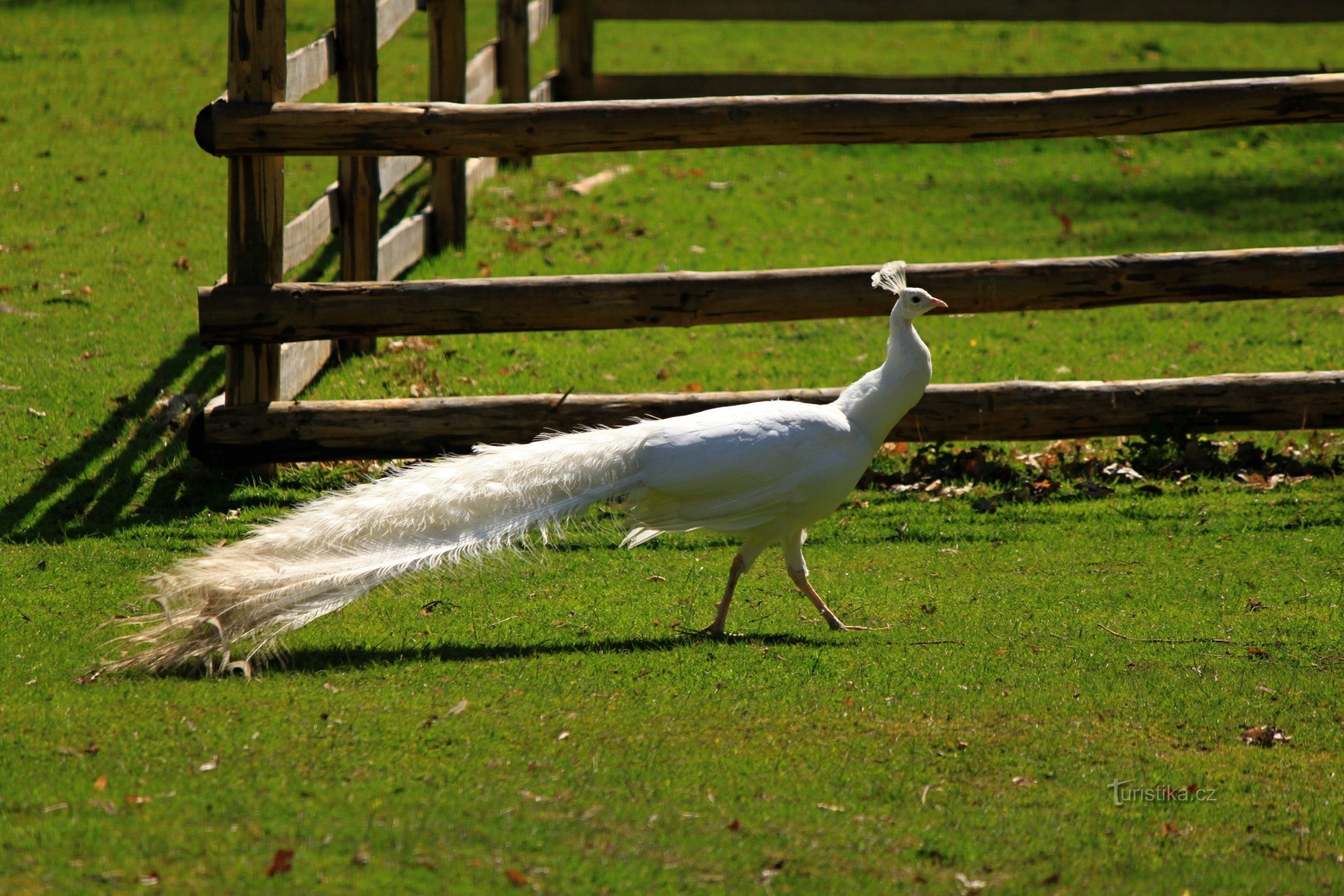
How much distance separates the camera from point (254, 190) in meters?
→ 7.28

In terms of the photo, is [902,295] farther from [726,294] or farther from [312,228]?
[312,228]

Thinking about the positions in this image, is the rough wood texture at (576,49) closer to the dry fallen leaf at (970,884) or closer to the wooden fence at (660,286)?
the wooden fence at (660,286)

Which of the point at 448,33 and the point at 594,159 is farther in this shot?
the point at 594,159

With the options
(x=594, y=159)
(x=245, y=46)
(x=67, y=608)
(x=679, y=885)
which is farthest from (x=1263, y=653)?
(x=594, y=159)

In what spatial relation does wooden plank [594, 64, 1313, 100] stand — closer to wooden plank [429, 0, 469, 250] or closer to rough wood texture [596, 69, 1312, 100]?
rough wood texture [596, 69, 1312, 100]

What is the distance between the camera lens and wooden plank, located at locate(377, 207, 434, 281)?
9.98 metres

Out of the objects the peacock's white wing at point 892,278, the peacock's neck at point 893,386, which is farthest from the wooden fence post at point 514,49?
the peacock's neck at point 893,386

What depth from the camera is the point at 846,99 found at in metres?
7.42

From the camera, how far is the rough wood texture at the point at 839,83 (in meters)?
15.2

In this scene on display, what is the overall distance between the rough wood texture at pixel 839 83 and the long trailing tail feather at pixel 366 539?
33.9 ft

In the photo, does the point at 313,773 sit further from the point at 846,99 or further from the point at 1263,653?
the point at 846,99

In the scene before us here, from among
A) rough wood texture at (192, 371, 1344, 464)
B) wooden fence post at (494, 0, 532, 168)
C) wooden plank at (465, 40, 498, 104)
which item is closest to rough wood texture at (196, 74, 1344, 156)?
rough wood texture at (192, 371, 1344, 464)

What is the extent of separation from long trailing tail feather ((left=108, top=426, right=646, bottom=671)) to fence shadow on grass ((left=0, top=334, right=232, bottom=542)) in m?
1.89

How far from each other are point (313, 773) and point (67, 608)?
7.25ft
